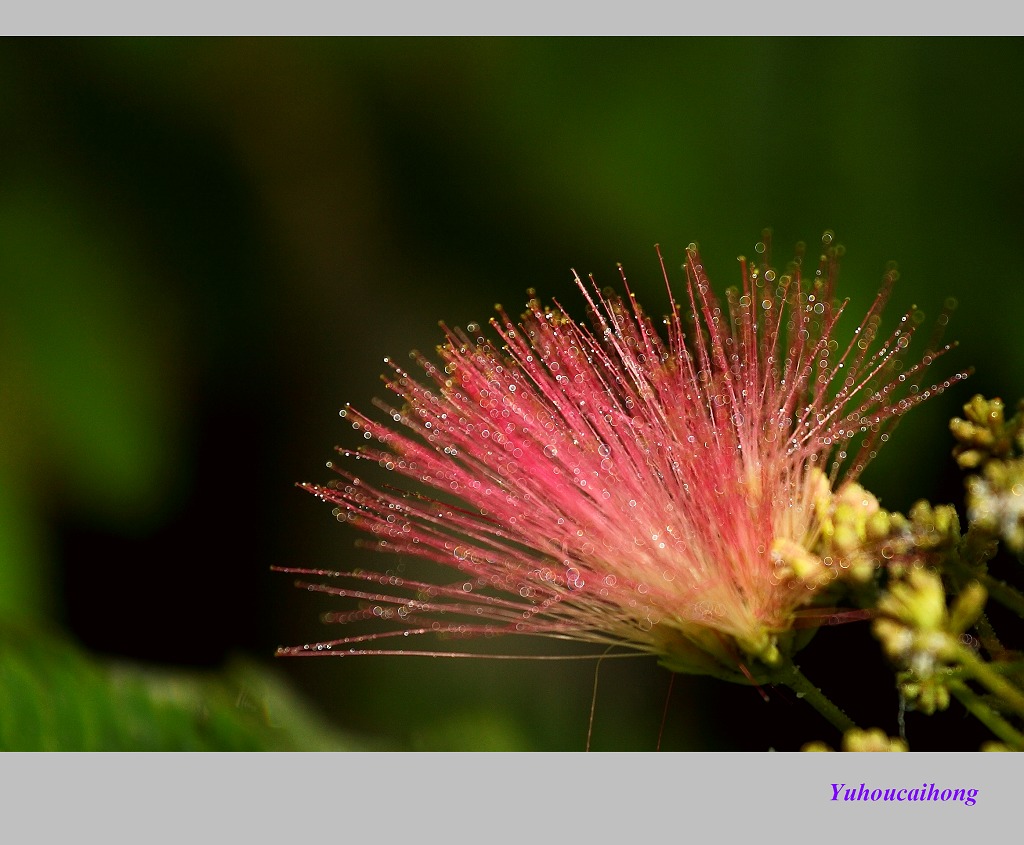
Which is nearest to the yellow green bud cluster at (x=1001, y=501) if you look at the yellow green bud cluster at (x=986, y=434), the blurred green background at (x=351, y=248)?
the yellow green bud cluster at (x=986, y=434)

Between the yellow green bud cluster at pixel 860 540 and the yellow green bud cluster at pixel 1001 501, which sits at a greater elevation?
the yellow green bud cluster at pixel 1001 501

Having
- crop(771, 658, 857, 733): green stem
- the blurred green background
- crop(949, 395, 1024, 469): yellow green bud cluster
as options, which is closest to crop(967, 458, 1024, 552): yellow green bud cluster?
crop(949, 395, 1024, 469): yellow green bud cluster

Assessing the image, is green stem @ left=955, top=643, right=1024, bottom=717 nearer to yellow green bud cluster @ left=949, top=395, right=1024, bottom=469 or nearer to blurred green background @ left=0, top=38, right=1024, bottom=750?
yellow green bud cluster @ left=949, top=395, right=1024, bottom=469

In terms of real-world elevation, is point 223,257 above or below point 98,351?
above

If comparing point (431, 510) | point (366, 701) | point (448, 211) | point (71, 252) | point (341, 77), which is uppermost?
point (341, 77)

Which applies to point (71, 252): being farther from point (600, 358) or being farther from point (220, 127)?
point (600, 358)

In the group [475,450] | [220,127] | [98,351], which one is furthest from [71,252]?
[475,450]

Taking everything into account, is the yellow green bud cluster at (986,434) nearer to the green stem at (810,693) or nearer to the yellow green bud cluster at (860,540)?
the yellow green bud cluster at (860,540)
